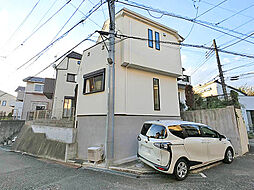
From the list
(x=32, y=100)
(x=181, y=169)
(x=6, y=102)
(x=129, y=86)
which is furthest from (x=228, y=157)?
(x=6, y=102)

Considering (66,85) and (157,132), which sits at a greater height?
(66,85)

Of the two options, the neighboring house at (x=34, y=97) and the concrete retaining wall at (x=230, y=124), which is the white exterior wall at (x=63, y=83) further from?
the concrete retaining wall at (x=230, y=124)

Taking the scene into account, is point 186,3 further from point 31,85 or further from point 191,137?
point 31,85

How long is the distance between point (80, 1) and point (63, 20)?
1.34 m

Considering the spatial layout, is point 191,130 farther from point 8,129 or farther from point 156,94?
point 8,129

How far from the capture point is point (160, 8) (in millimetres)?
5719

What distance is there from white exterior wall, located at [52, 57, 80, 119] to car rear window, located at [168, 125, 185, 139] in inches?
470

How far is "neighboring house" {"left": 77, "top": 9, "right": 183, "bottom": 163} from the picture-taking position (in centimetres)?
599

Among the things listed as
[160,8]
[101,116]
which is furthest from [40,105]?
[160,8]

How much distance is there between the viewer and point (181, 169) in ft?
12.3

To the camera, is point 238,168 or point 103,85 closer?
point 238,168

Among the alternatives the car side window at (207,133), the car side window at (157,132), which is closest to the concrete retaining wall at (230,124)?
the car side window at (207,133)

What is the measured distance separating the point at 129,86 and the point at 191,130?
3.43 metres

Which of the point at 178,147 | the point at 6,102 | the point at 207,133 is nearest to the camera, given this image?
the point at 178,147
